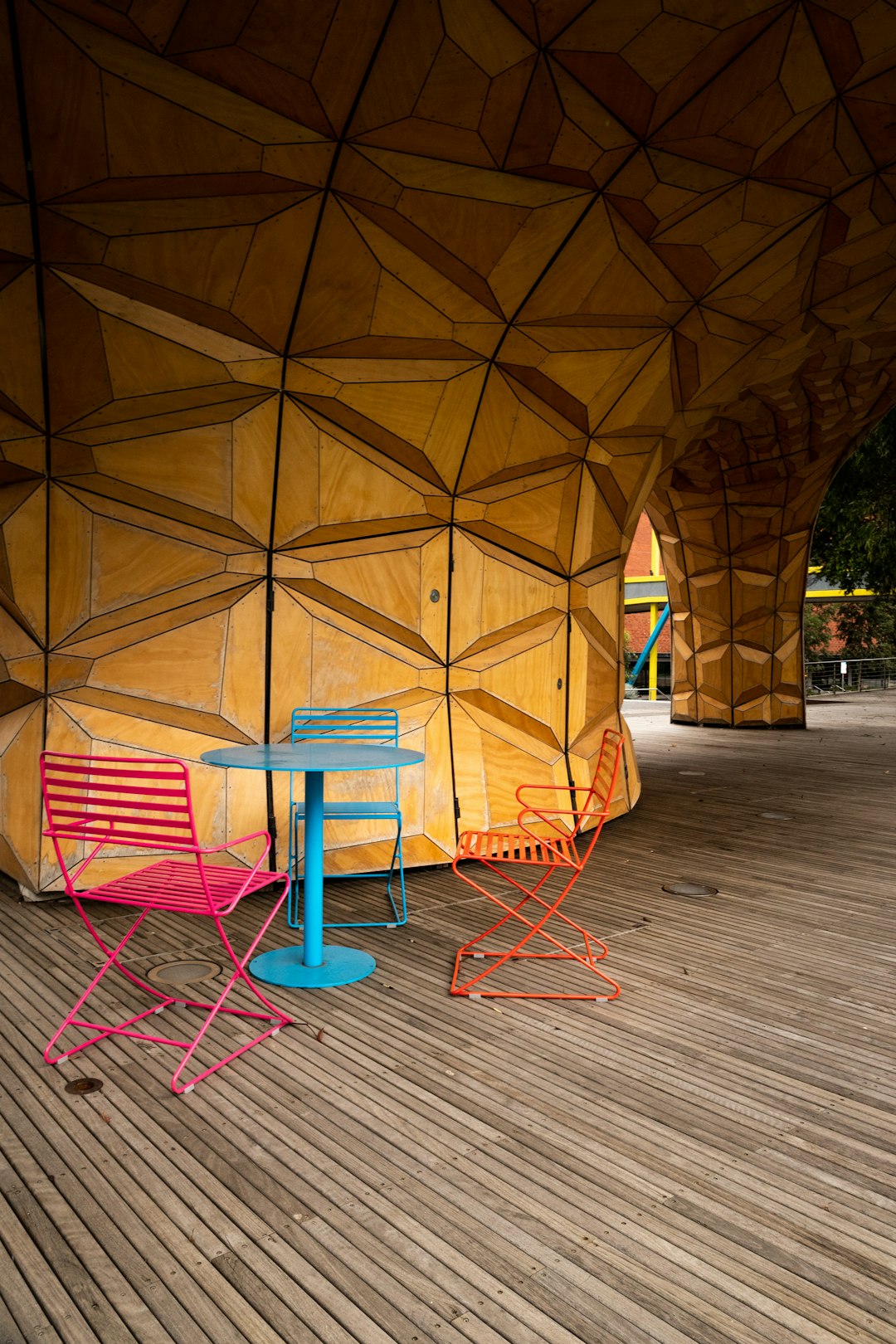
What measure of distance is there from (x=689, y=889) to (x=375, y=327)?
4.48 meters

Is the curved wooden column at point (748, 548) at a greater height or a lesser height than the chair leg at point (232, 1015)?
greater

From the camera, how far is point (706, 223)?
6383 millimetres

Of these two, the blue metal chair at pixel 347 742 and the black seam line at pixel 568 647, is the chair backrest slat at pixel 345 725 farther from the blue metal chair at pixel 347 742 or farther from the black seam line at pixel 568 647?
the black seam line at pixel 568 647

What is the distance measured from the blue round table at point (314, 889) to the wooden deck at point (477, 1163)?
0.57 feet

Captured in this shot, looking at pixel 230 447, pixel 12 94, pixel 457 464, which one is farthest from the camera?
pixel 457 464

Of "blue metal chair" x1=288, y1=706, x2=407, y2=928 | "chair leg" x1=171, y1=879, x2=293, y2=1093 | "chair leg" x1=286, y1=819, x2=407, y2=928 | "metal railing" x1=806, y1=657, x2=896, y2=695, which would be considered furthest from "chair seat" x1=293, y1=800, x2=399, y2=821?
"metal railing" x1=806, y1=657, x2=896, y2=695

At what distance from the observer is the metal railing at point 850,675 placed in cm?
2833

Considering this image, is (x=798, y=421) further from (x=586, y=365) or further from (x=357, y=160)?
(x=357, y=160)

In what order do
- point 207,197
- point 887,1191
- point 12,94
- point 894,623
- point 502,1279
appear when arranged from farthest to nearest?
1. point 894,623
2. point 207,197
3. point 12,94
4. point 887,1191
5. point 502,1279

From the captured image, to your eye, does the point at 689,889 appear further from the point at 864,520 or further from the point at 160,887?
the point at 864,520

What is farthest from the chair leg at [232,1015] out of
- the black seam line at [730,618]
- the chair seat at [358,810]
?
the black seam line at [730,618]

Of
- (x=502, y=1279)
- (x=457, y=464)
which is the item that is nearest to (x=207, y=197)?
(x=457, y=464)

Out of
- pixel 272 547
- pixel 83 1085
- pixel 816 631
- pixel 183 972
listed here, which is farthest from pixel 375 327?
pixel 816 631

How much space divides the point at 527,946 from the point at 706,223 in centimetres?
521
